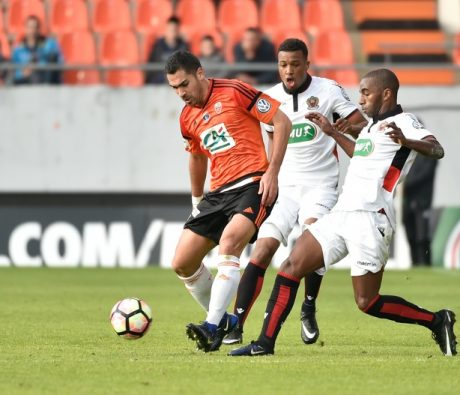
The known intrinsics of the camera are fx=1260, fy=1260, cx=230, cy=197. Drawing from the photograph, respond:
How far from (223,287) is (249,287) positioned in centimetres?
53

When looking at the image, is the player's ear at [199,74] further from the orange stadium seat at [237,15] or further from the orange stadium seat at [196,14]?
the orange stadium seat at [237,15]

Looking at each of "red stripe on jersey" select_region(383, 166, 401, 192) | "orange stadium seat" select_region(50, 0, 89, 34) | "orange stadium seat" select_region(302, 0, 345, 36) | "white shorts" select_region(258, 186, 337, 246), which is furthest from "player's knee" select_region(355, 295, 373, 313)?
"orange stadium seat" select_region(302, 0, 345, 36)

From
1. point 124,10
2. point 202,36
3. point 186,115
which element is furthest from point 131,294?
point 124,10

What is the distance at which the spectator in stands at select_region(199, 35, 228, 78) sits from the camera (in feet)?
58.9

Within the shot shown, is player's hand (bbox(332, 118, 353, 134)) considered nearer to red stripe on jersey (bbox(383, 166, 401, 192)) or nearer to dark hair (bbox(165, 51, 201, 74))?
red stripe on jersey (bbox(383, 166, 401, 192))

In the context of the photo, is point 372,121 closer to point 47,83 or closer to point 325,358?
point 325,358

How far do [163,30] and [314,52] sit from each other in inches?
96.5

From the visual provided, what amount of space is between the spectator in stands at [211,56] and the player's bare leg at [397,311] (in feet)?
33.2

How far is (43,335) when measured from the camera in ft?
31.0

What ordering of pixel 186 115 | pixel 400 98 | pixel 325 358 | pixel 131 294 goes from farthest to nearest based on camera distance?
pixel 400 98 → pixel 131 294 → pixel 186 115 → pixel 325 358

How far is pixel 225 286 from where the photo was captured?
820 cm

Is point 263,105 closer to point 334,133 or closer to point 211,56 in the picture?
point 334,133

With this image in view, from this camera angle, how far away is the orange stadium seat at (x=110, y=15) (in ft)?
67.2

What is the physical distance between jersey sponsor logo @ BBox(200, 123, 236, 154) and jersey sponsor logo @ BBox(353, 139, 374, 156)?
0.91 m
